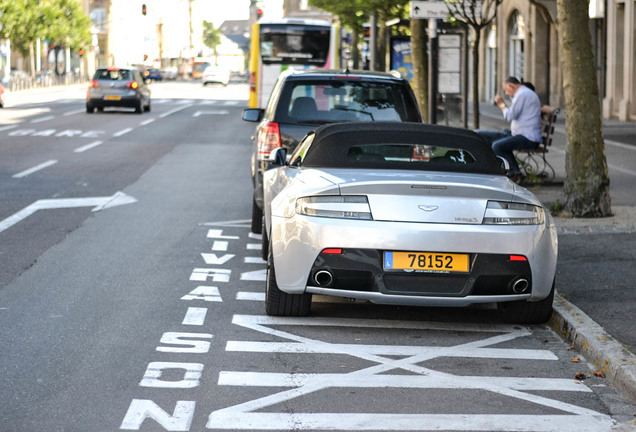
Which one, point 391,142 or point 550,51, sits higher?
point 550,51

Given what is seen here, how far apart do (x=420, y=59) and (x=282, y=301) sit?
1829 cm

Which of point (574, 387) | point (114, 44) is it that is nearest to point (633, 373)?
point (574, 387)

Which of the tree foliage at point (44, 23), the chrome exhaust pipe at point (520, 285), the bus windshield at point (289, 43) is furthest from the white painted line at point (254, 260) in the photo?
the tree foliage at point (44, 23)

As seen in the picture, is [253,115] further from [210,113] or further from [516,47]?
[516,47]

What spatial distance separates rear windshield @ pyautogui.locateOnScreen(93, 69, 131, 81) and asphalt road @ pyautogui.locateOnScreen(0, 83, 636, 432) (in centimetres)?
2905

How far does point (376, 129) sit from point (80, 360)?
2930mm

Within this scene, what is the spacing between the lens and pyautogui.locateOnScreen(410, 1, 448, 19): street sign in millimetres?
17953

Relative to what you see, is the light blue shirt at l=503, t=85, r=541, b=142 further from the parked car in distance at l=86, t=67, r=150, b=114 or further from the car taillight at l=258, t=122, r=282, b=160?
the parked car in distance at l=86, t=67, r=150, b=114

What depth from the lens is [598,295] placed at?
856cm

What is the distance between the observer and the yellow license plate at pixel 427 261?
A: 24.0ft

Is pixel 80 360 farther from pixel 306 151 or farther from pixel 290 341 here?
pixel 306 151

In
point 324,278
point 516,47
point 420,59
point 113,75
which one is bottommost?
point 324,278

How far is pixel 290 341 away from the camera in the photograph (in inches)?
287

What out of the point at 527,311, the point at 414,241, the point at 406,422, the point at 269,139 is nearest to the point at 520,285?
the point at 527,311
